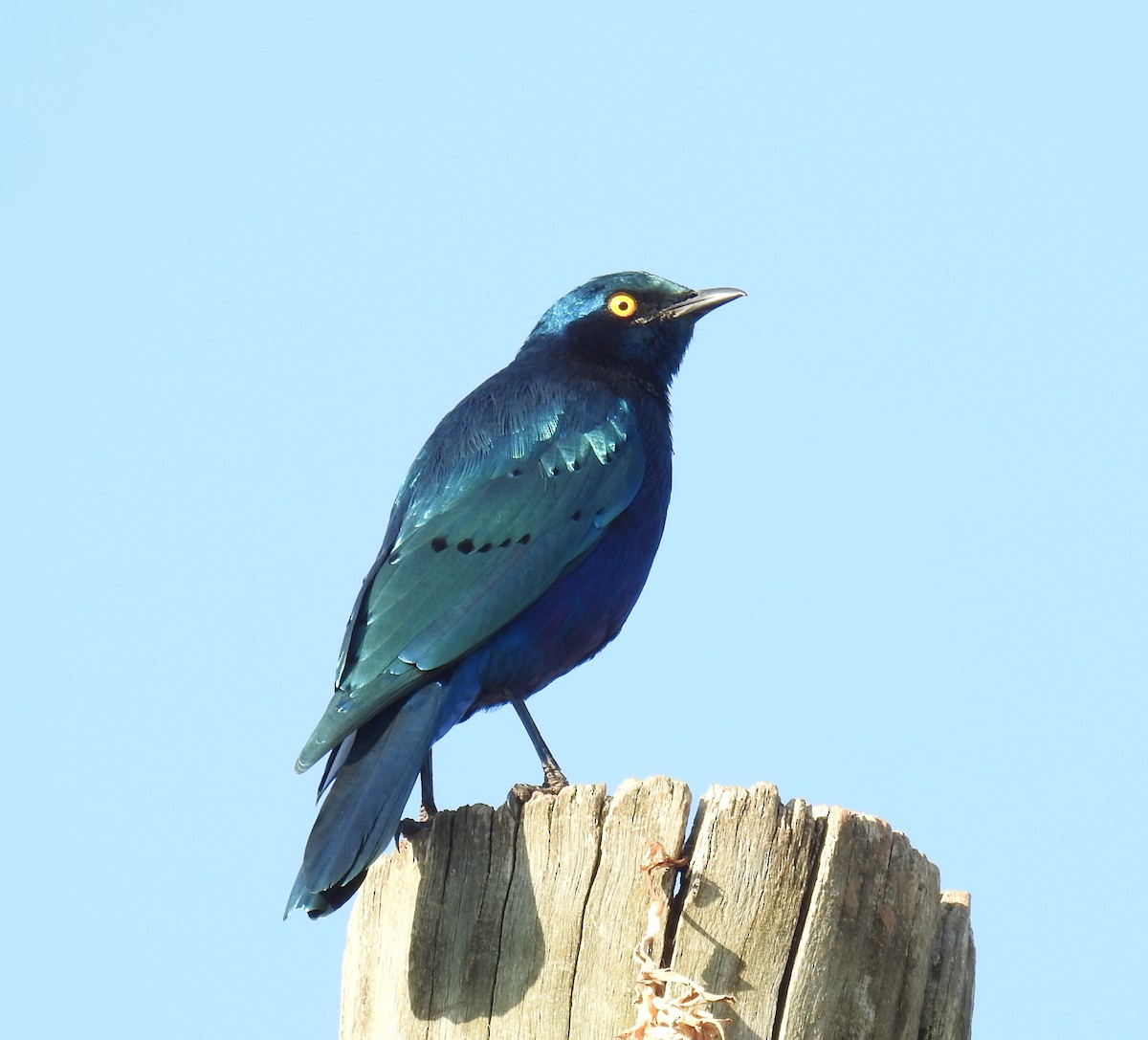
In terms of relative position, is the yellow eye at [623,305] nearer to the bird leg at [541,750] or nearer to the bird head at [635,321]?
the bird head at [635,321]

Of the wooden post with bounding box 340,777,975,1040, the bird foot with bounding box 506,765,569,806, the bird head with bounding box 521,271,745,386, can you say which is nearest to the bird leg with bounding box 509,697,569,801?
the bird foot with bounding box 506,765,569,806

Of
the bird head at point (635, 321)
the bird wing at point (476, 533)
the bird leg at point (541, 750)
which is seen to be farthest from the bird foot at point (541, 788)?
the bird head at point (635, 321)

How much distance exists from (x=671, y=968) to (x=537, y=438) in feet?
10.2

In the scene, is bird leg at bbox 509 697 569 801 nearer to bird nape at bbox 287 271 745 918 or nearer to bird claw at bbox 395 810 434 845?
bird nape at bbox 287 271 745 918

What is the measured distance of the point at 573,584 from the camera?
641 cm

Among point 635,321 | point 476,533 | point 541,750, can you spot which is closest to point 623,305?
point 635,321

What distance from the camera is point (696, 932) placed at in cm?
416

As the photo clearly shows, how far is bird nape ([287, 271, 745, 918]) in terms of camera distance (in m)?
5.36

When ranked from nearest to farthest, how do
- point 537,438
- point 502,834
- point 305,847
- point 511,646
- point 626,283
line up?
point 502,834, point 305,847, point 511,646, point 537,438, point 626,283

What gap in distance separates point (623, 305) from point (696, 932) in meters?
4.22

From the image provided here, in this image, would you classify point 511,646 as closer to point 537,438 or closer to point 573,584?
point 573,584

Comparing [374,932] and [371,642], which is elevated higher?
[371,642]

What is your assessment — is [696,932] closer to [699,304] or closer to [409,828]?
[409,828]

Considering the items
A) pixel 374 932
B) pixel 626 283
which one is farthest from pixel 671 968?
pixel 626 283
